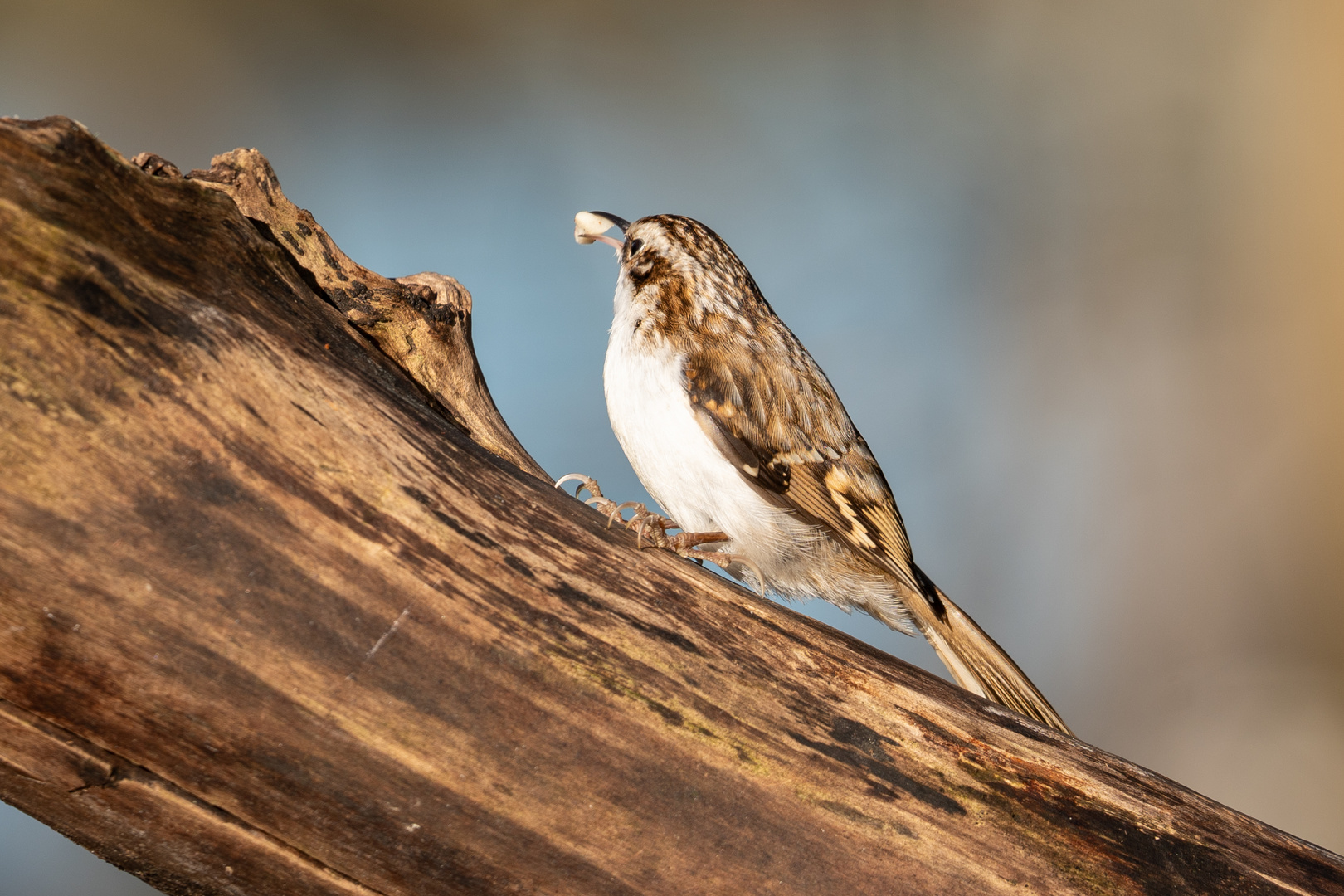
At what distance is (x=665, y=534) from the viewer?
1.80 meters

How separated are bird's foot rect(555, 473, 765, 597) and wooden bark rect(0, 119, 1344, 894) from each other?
0.18 metres

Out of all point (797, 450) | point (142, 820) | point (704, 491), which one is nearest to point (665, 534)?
point (704, 491)

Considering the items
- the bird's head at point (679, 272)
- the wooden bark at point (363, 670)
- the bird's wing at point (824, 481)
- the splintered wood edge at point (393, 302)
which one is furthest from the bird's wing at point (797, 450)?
the wooden bark at point (363, 670)

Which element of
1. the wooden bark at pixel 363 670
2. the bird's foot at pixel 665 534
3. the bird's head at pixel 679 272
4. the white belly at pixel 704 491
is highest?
the bird's head at pixel 679 272

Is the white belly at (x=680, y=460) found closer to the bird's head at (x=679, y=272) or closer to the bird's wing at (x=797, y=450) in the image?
the bird's wing at (x=797, y=450)

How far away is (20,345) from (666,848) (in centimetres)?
94

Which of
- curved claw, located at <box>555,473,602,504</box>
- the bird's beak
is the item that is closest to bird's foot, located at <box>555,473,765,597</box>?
curved claw, located at <box>555,473,602,504</box>

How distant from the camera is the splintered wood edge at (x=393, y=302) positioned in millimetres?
1808

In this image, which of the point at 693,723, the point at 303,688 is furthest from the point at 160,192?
the point at 693,723

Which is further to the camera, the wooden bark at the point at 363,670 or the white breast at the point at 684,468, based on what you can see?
the white breast at the point at 684,468

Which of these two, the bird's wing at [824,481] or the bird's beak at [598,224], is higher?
the bird's beak at [598,224]

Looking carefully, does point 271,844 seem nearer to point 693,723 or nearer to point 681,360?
point 693,723

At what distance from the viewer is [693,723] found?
1.27 metres

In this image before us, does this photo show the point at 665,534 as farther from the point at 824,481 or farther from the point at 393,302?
the point at 393,302
